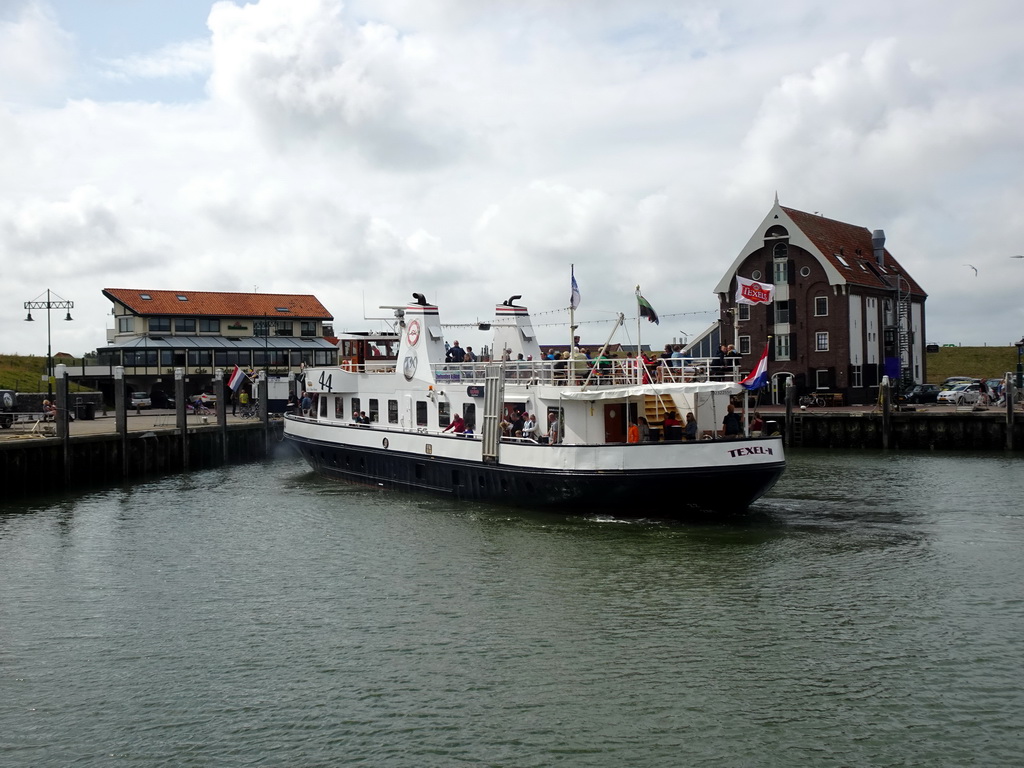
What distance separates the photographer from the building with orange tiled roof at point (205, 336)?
228 feet

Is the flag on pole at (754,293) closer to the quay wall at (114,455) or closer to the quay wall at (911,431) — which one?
the quay wall at (911,431)

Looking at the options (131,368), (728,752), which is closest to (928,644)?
(728,752)

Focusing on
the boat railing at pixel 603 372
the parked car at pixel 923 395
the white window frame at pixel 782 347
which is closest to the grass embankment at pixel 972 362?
the white window frame at pixel 782 347

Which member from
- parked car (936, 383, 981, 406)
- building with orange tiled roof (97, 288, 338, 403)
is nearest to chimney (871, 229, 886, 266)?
parked car (936, 383, 981, 406)

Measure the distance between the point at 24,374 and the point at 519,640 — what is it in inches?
2716

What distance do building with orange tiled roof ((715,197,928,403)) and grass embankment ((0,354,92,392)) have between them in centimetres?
4634

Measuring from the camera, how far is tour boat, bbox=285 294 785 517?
75.1 feet

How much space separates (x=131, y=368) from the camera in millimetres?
68875

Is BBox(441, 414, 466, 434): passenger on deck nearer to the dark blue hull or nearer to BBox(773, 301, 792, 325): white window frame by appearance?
the dark blue hull

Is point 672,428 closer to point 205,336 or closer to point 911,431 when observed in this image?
point 911,431

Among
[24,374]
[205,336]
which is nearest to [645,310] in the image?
[205,336]

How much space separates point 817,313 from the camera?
5938 cm

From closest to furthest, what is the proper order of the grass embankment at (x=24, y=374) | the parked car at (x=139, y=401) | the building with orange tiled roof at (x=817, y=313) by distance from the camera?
1. the building with orange tiled roof at (x=817, y=313)
2. the parked car at (x=139, y=401)
3. the grass embankment at (x=24, y=374)

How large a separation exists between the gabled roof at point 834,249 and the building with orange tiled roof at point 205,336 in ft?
107
